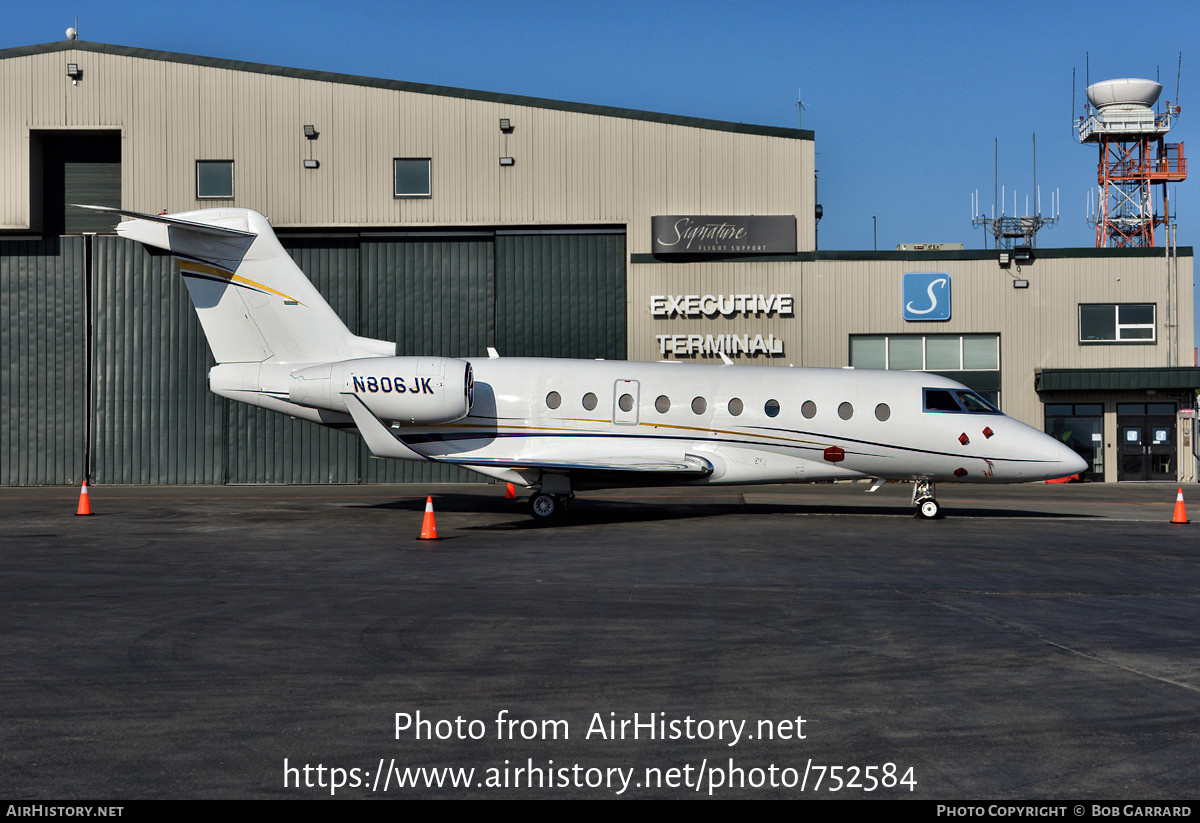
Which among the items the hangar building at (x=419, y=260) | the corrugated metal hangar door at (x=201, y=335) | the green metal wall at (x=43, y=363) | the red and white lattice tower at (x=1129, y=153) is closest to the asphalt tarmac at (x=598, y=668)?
the corrugated metal hangar door at (x=201, y=335)

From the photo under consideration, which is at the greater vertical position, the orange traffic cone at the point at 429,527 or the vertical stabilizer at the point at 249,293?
the vertical stabilizer at the point at 249,293

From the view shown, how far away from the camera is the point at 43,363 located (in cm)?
3200

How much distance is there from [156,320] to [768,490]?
19.0 metres

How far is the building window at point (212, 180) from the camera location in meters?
31.8

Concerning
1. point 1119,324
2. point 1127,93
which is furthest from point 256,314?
point 1127,93

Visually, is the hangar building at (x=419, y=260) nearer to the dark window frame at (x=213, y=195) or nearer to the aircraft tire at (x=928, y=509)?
the dark window frame at (x=213, y=195)

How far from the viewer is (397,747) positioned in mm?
6102

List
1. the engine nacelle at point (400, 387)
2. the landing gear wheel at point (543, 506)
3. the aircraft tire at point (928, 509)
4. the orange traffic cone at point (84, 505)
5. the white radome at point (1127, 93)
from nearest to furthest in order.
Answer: the engine nacelle at point (400, 387), the landing gear wheel at point (543, 506), the aircraft tire at point (928, 509), the orange traffic cone at point (84, 505), the white radome at point (1127, 93)

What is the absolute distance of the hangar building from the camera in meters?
31.8

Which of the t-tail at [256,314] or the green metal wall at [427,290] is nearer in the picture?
the t-tail at [256,314]

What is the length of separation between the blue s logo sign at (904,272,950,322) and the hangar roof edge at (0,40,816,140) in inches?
217

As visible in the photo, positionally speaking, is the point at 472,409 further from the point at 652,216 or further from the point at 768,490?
the point at 652,216

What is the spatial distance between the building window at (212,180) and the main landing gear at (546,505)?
57.8 ft
